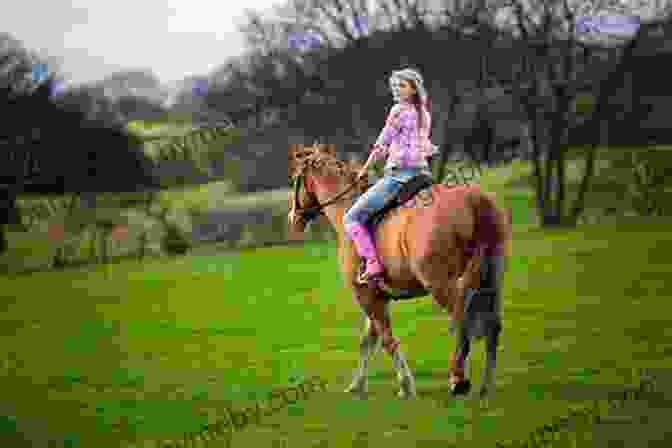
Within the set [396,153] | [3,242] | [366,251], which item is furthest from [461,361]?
[3,242]

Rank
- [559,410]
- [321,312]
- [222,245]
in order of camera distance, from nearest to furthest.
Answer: [559,410] → [321,312] → [222,245]

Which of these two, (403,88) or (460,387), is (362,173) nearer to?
(403,88)

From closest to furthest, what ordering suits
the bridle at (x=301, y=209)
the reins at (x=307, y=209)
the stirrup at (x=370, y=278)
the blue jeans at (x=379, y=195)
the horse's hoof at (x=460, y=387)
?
the horse's hoof at (x=460, y=387), the blue jeans at (x=379, y=195), the stirrup at (x=370, y=278), the reins at (x=307, y=209), the bridle at (x=301, y=209)

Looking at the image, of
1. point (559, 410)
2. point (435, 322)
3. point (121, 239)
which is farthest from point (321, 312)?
point (121, 239)

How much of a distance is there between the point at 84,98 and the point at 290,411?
83.1ft

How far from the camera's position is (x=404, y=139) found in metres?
8.47

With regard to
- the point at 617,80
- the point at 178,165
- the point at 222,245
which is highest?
the point at 617,80

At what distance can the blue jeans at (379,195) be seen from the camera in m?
8.55

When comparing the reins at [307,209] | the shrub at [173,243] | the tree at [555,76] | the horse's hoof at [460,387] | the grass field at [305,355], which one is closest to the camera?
the grass field at [305,355]

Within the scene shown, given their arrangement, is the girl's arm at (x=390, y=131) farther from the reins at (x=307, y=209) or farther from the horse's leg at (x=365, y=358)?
the horse's leg at (x=365, y=358)

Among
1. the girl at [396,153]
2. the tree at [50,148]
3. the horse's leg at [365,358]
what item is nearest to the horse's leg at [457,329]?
the girl at [396,153]

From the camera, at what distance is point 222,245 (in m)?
33.6

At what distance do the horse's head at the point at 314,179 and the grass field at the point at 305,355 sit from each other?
186cm

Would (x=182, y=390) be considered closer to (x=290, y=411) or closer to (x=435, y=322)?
(x=290, y=411)
